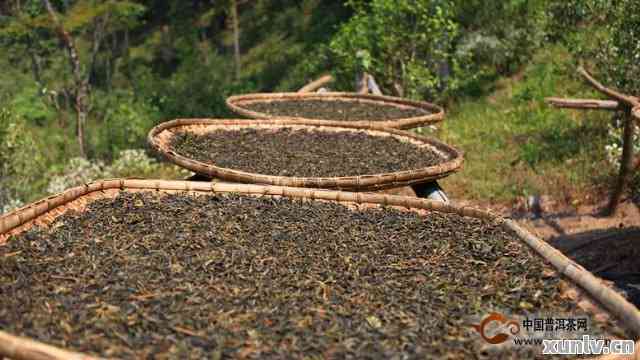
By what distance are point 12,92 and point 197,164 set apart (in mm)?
15517

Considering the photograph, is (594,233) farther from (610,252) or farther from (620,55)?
(620,55)

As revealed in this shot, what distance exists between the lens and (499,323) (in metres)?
1.93

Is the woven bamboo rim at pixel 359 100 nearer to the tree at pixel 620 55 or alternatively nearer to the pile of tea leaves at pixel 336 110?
the pile of tea leaves at pixel 336 110

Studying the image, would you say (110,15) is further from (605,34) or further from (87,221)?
(87,221)

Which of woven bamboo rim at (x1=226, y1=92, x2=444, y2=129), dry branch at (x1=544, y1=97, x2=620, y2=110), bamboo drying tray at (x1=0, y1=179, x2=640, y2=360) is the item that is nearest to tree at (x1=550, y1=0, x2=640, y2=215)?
dry branch at (x1=544, y1=97, x2=620, y2=110)

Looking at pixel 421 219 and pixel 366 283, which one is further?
pixel 421 219

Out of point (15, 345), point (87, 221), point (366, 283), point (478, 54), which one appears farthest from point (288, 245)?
point (478, 54)

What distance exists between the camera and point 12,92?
1689 centimetres

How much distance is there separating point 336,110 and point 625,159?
7.59 ft

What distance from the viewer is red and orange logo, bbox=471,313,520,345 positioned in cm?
185

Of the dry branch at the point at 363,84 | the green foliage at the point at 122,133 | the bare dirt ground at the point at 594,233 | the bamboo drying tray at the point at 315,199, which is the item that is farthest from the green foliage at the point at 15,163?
the bamboo drying tray at the point at 315,199

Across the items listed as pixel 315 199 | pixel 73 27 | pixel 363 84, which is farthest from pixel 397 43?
pixel 73 27

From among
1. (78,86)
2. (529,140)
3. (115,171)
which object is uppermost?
(529,140)

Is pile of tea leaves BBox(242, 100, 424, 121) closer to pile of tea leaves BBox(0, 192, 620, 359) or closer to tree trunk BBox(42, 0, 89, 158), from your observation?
pile of tea leaves BBox(0, 192, 620, 359)
